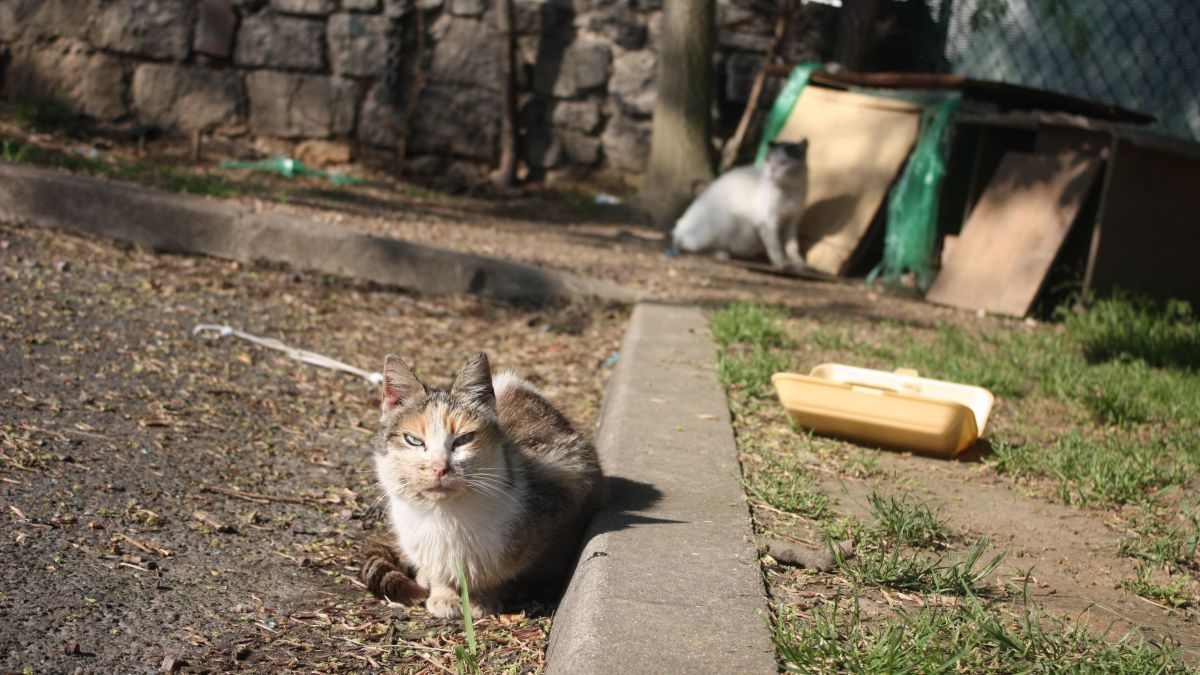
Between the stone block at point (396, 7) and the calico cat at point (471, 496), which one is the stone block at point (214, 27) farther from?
the calico cat at point (471, 496)

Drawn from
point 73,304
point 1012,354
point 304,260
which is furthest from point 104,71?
point 1012,354

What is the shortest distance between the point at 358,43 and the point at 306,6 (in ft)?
1.72

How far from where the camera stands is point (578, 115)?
9.80 m

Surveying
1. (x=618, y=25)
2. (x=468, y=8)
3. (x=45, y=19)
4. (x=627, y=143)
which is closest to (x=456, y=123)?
(x=468, y=8)

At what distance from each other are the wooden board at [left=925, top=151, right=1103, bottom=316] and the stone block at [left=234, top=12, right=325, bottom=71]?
5.61 meters

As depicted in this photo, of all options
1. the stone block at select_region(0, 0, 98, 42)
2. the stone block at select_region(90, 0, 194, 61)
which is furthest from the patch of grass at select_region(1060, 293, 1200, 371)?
the stone block at select_region(0, 0, 98, 42)

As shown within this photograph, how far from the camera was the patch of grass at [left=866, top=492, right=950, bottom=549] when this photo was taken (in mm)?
2867

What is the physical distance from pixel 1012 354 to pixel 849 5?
4.78 m

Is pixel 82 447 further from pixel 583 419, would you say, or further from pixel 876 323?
pixel 876 323

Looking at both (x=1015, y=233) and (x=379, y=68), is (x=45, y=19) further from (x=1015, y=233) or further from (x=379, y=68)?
(x=1015, y=233)

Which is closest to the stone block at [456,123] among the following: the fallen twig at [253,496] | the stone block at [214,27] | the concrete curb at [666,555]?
the stone block at [214,27]

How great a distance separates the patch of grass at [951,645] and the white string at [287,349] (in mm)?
2824

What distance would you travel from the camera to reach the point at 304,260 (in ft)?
20.6

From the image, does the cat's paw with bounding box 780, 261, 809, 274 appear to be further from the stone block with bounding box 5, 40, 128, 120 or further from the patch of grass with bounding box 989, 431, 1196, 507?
the stone block with bounding box 5, 40, 128, 120
